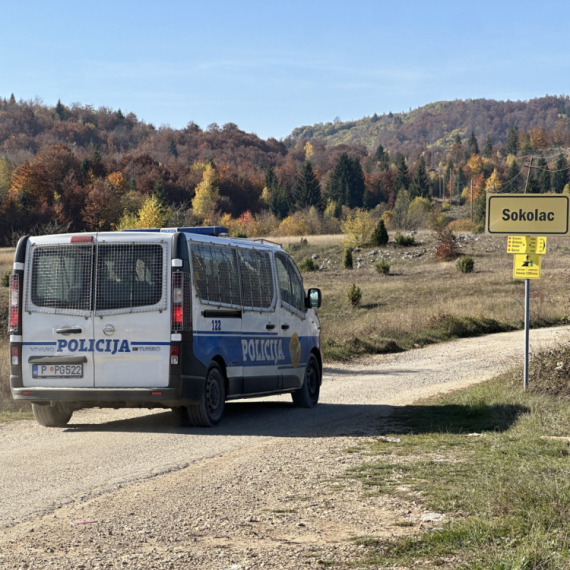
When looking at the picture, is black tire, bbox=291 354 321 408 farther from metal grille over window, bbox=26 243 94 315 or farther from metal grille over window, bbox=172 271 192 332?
metal grille over window, bbox=26 243 94 315

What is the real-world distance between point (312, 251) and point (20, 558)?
75075mm

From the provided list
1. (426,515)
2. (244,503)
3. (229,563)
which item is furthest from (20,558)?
(426,515)

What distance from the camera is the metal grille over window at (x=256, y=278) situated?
12570 millimetres

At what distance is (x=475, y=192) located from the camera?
622 ft

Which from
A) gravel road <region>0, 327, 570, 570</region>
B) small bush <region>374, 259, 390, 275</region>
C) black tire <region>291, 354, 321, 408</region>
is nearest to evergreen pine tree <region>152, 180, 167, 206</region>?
small bush <region>374, 259, 390, 275</region>

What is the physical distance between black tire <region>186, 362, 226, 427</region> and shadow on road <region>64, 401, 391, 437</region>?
13cm

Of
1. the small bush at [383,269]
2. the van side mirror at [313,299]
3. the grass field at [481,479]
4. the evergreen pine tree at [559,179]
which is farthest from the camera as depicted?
the evergreen pine tree at [559,179]

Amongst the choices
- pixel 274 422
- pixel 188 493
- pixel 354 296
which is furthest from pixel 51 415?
pixel 354 296

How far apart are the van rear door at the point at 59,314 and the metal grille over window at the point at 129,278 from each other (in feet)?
0.54

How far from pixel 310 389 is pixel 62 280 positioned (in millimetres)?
5040

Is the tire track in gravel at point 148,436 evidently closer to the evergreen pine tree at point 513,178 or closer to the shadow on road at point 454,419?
the shadow on road at point 454,419

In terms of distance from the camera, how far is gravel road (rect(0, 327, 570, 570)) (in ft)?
18.1

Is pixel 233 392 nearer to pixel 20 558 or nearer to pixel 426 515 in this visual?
pixel 426 515

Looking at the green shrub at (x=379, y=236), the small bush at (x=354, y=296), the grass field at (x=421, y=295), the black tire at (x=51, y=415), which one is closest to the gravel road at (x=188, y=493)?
the black tire at (x=51, y=415)
